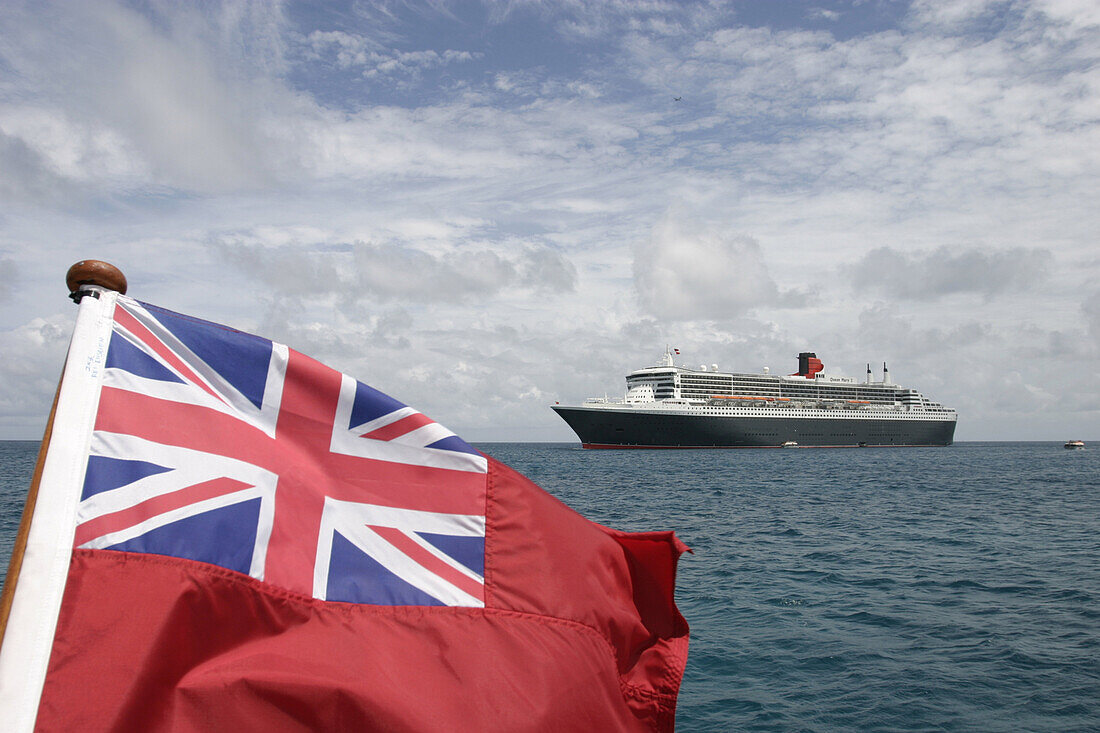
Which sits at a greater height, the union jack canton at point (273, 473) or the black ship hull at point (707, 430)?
the black ship hull at point (707, 430)

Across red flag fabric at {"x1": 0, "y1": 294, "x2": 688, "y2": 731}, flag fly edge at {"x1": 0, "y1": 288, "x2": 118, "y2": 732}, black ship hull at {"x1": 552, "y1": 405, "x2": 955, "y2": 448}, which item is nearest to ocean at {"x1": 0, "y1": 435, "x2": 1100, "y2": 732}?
red flag fabric at {"x1": 0, "y1": 294, "x2": 688, "y2": 731}

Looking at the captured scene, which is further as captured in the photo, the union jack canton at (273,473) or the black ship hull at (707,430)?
the black ship hull at (707,430)

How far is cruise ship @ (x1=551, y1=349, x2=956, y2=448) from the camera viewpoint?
6131 cm

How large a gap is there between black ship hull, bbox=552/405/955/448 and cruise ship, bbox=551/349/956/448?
0.08m

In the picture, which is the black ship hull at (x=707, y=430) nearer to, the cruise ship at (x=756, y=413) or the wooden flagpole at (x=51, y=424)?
the cruise ship at (x=756, y=413)

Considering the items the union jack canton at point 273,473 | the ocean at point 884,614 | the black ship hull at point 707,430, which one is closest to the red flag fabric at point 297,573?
the union jack canton at point 273,473

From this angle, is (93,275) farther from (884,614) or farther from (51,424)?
(884,614)

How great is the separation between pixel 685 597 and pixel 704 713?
3678 mm

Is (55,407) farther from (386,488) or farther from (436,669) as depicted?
(436,669)

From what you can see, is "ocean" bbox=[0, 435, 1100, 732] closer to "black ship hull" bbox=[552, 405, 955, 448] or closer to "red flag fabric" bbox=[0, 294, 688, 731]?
"red flag fabric" bbox=[0, 294, 688, 731]

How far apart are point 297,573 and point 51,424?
0.79 metres

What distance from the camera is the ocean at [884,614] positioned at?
255 inches

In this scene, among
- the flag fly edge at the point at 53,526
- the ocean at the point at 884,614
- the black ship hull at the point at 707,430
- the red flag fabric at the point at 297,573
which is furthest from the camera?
the black ship hull at the point at 707,430

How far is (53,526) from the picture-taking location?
1760mm
